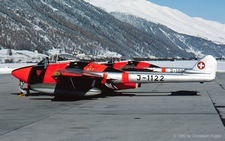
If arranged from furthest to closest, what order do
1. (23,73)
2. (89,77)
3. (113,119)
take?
(23,73) → (89,77) → (113,119)

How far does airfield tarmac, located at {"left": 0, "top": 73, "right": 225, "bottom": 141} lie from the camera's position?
1091 centimetres

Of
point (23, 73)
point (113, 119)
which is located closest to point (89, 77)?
point (23, 73)

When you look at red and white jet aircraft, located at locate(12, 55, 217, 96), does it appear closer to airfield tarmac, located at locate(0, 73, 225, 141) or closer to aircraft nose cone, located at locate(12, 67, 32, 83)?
aircraft nose cone, located at locate(12, 67, 32, 83)

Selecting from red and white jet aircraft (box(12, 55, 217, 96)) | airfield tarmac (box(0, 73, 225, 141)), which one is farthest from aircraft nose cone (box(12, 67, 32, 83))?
airfield tarmac (box(0, 73, 225, 141))

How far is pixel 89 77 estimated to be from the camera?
19031mm

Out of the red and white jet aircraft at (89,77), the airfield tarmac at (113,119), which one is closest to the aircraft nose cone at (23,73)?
the red and white jet aircraft at (89,77)

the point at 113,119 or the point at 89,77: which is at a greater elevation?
the point at 89,77

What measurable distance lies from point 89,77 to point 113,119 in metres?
5.79

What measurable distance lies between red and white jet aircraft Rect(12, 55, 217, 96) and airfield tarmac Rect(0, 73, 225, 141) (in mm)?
563

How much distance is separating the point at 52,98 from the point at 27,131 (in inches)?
323

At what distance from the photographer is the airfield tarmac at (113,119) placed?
10913 mm

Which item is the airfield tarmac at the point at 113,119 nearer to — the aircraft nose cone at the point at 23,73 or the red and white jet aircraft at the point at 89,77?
the red and white jet aircraft at the point at 89,77

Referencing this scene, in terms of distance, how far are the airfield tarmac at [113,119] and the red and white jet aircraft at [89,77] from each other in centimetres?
56

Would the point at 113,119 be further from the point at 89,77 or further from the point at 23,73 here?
the point at 23,73
